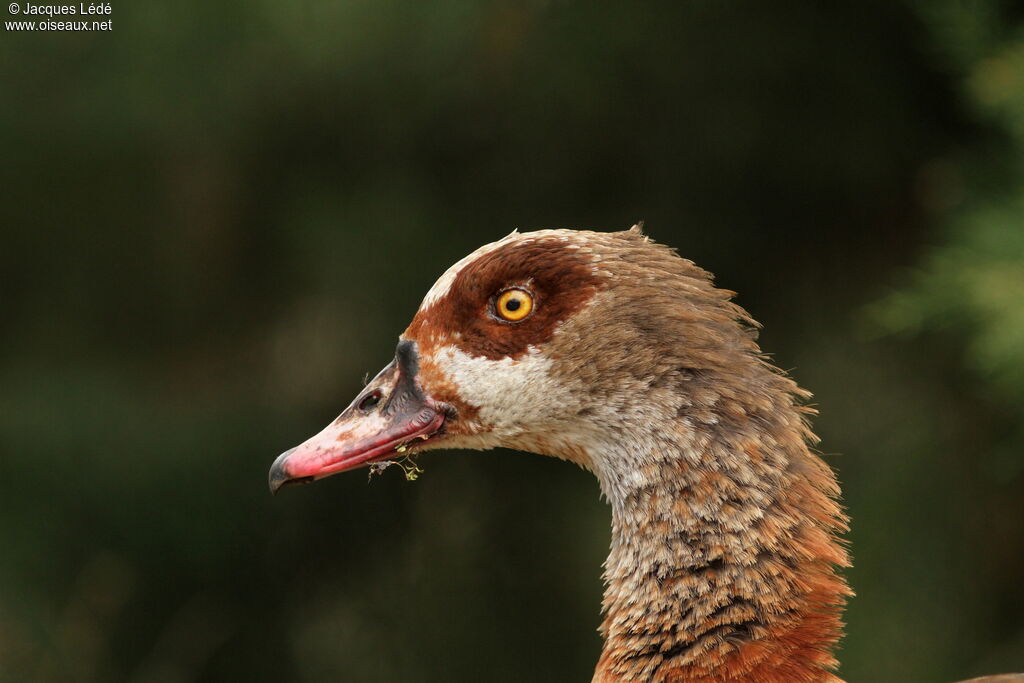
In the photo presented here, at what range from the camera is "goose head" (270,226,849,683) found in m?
1.91

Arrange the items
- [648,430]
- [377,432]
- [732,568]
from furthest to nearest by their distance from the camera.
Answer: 1. [377,432]
2. [648,430]
3. [732,568]

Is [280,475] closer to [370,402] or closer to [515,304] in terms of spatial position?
[370,402]

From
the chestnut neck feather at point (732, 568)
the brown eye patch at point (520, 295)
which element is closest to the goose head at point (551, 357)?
the brown eye patch at point (520, 295)

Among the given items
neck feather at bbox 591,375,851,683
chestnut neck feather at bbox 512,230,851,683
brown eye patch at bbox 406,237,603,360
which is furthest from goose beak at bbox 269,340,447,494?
neck feather at bbox 591,375,851,683

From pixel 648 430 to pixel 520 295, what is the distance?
0.35 metres

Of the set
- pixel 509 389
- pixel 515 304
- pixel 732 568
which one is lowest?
pixel 732 568

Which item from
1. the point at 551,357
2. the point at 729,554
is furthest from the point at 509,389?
the point at 729,554

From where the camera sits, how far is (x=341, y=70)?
3619 mm

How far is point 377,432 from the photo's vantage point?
7.06 ft

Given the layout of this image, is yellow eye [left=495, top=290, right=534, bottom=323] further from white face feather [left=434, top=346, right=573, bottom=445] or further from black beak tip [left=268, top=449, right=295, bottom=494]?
black beak tip [left=268, top=449, right=295, bottom=494]

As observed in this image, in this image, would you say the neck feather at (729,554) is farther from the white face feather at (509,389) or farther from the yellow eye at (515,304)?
the yellow eye at (515,304)

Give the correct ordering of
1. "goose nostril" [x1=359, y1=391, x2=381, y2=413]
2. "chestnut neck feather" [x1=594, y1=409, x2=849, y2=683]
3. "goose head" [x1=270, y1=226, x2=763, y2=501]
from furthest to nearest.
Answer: "goose nostril" [x1=359, y1=391, x2=381, y2=413] → "goose head" [x1=270, y1=226, x2=763, y2=501] → "chestnut neck feather" [x1=594, y1=409, x2=849, y2=683]

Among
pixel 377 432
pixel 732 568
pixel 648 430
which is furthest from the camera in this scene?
pixel 377 432

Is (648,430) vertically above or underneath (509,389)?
underneath
